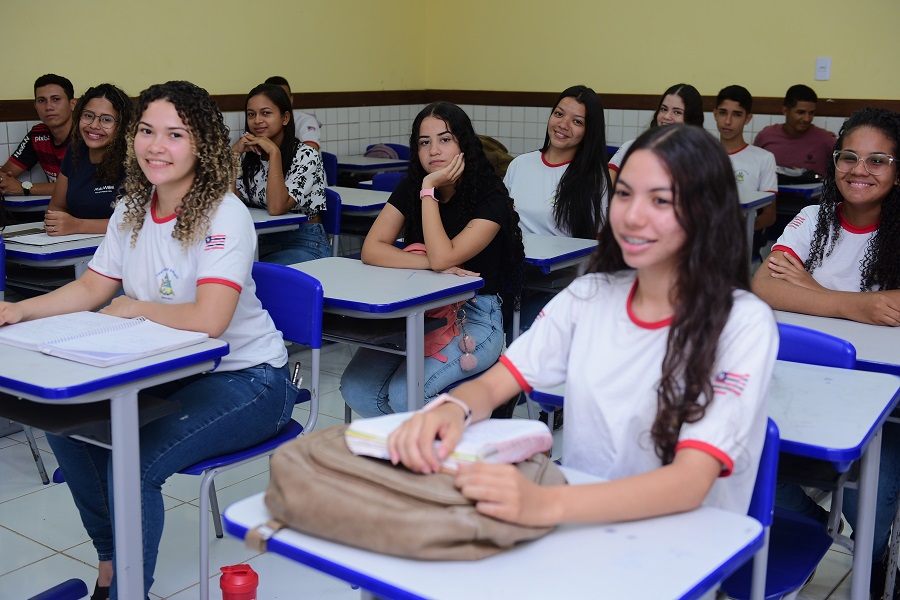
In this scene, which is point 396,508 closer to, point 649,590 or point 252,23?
point 649,590

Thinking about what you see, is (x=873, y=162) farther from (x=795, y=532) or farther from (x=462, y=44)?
(x=462, y=44)

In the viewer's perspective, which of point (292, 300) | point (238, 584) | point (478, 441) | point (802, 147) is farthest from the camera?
point (802, 147)

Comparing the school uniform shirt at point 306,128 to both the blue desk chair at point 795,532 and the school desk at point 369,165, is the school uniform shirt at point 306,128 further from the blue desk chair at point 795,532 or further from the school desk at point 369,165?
the blue desk chair at point 795,532

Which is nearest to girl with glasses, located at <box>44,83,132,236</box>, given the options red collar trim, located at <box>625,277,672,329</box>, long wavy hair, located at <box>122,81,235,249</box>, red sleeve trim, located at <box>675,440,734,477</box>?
long wavy hair, located at <box>122,81,235,249</box>

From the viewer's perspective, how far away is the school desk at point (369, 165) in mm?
5977

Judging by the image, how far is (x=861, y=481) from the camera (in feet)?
6.27

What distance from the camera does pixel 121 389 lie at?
1897 mm

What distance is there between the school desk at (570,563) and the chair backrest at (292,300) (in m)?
1.10

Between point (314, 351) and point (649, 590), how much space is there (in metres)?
1.45

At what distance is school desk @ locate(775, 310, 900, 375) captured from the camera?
2.15 meters

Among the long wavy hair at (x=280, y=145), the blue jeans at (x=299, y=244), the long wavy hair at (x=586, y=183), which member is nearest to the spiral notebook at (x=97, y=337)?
the blue jeans at (x=299, y=244)

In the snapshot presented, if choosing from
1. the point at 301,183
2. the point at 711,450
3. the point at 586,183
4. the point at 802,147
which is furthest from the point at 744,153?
the point at 711,450

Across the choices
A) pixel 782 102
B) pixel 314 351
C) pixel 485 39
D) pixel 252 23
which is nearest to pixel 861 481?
pixel 314 351

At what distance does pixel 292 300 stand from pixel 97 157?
1809mm
